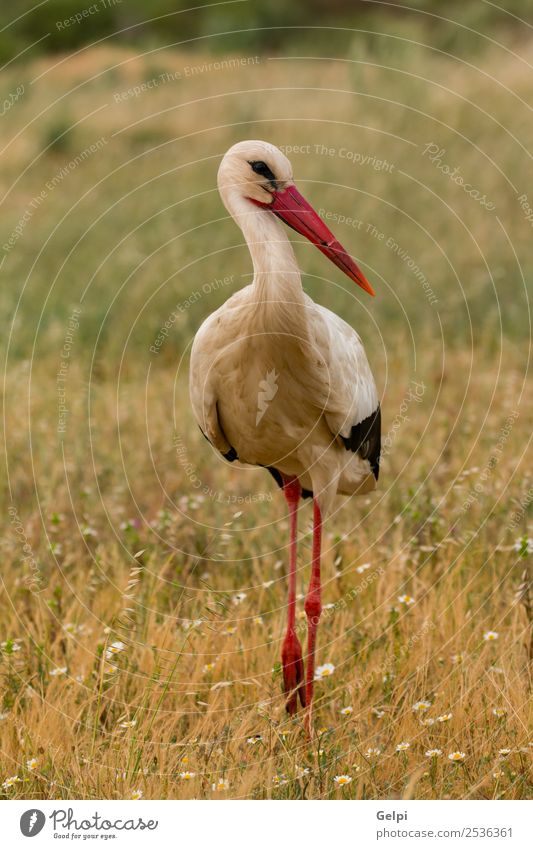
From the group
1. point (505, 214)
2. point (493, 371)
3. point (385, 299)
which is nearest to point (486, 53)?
point (505, 214)

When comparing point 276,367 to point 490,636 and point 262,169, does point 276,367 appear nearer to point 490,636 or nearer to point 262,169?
point 262,169

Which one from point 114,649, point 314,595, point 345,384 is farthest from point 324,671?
point 345,384

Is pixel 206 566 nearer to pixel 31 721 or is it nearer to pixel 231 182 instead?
pixel 31 721

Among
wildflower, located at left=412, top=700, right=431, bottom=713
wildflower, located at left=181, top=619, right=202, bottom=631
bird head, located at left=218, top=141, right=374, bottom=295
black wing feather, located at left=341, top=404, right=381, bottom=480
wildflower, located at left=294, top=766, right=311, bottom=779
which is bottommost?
wildflower, located at left=294, top=766, right=311, bottom=779

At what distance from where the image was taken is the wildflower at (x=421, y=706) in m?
3.80

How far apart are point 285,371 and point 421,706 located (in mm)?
1304

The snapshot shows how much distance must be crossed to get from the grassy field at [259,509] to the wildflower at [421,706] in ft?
0.14

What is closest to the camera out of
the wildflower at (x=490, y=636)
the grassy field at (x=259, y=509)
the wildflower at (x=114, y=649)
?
the grassy field at (x=259, y=509)

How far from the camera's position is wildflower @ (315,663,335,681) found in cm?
418

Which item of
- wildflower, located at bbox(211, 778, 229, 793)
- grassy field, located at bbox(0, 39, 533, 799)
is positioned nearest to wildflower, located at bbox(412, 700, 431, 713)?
grassy field, located at bbox(0, 39, 533, 799)

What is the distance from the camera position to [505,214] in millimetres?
10141

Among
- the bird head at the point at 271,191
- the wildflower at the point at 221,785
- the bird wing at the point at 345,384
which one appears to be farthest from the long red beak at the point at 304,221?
the wildflower at the point at 221,785

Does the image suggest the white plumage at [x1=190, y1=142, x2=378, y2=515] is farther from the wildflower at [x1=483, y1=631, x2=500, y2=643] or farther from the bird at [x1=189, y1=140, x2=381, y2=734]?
the wildflower at [x1=483, y1=631, x2=500, y2=643]

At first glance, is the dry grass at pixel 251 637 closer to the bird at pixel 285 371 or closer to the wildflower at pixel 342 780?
the wildflower at pixel 342 780
